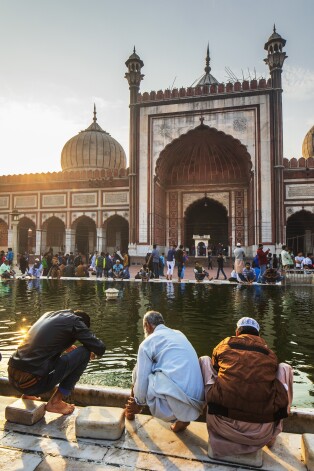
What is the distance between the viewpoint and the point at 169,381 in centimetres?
203

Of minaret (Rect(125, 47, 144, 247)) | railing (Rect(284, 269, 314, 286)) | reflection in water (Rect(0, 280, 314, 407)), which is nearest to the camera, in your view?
reflection in water (Rect(0, 280, 314, 407))

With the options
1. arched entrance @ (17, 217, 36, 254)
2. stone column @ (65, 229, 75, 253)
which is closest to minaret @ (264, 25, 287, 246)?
stone column @ (65, 229, 75, 253)

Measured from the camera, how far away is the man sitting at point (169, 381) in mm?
2023

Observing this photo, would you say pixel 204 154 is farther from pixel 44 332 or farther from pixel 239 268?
pixel 44 332

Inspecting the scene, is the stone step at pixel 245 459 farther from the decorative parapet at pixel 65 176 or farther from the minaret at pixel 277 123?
the decorative parapet at pixel 65 176

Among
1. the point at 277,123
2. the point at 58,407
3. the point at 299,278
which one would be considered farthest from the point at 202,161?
the point at 58,407

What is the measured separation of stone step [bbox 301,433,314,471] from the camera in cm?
169

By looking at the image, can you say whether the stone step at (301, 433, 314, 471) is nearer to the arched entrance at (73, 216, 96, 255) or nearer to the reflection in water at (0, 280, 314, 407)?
the reflection in water at (0, 280, 314, 407)

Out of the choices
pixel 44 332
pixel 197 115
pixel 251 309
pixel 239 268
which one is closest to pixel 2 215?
pixel 197 115

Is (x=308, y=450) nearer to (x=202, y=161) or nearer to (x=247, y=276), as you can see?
(x=247, y=276)

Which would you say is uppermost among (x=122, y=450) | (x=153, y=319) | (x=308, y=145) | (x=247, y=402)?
(x=308, y=145)

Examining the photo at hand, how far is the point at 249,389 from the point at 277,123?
18.4 metres

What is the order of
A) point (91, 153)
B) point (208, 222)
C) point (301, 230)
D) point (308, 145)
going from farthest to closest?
point (91, 153) → point (308, 145) → point (208, 222) → point (301, 230)

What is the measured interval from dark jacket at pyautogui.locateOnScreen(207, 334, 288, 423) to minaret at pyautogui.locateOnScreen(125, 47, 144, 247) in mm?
17696
